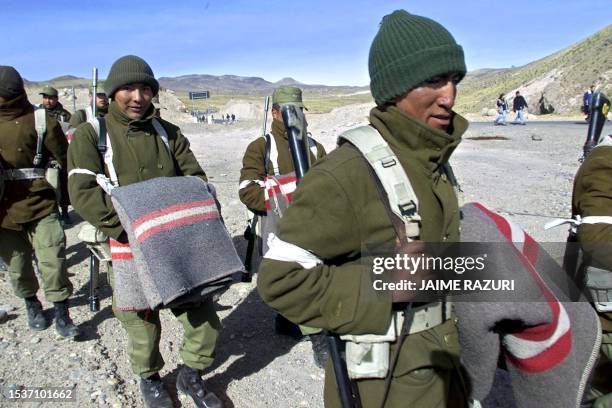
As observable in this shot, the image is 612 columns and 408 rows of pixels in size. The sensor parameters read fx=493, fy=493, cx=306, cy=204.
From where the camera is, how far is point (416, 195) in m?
1.59

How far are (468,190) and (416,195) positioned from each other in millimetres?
8332

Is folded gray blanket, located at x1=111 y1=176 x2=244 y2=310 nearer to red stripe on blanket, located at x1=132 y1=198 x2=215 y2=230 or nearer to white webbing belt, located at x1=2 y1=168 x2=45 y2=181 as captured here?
red stripe on blanket, located at x1=132 y1=198 x2=215 y2=230

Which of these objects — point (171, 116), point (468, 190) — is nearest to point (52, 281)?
point (468, 190)

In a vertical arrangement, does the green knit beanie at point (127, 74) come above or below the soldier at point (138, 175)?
above

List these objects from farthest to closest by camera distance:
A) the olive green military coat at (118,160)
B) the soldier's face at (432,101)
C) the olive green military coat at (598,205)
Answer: the olive green military coat at (118,160), the olive green military coat at (598,205), the soldier's face at (432,101)

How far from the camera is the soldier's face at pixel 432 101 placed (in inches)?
63.9

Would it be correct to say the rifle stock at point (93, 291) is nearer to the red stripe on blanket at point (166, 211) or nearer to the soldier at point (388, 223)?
the red stripe on blanket at point (166, 211)

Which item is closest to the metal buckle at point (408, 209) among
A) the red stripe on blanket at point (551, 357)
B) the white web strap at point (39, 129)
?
the red stripe on blanket at point (551, 357)

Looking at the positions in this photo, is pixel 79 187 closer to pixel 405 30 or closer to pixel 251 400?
pixel 251 400

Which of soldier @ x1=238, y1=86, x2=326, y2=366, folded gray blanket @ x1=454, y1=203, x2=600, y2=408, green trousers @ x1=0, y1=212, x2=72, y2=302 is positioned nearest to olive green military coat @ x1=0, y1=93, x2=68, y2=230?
green trousers @ x1=0, y1=212, x2=72, y2=302

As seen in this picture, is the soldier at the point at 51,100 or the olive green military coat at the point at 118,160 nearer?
the olive green military coat at the point at 118,160

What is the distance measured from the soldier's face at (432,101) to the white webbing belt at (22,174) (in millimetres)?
4101

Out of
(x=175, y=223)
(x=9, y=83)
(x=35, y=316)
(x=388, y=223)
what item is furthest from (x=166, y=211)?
(x=35, y=316)

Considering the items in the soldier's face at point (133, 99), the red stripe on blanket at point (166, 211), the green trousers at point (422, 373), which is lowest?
the green trousers at point (422, 373)
